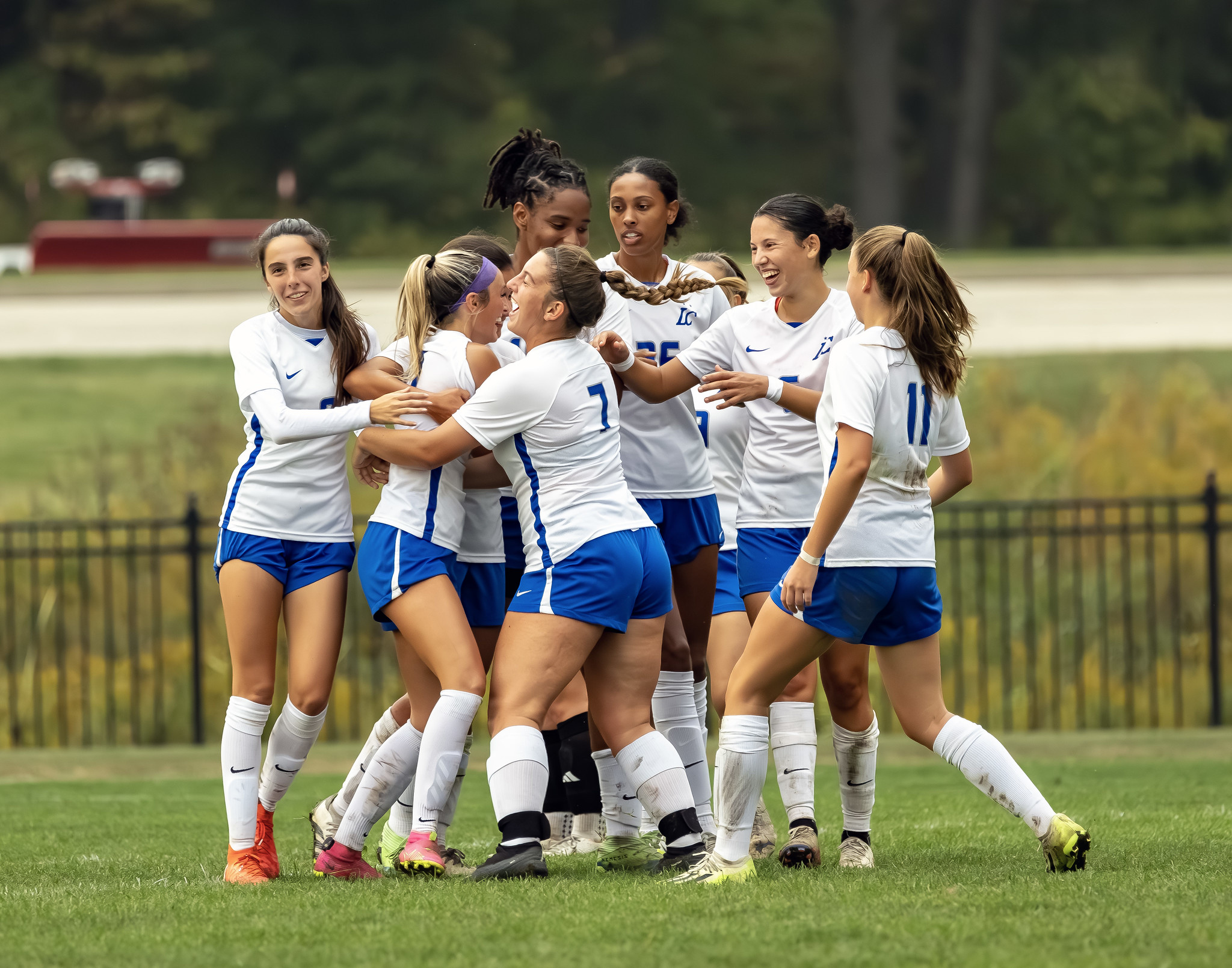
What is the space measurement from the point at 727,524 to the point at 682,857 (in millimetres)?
1339

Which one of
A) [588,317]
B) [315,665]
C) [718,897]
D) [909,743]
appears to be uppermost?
[588,317]

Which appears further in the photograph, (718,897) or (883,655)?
(883,655)

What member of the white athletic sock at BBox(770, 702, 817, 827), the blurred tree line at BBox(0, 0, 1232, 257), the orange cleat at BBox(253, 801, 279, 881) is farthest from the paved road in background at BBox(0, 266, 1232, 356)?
the blurred tree line at BBox(0, 0, 1232, 257)

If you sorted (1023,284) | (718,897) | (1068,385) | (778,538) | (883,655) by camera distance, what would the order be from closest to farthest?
(718,897), (883,655), (778,538), (1068,385), (1023,284)

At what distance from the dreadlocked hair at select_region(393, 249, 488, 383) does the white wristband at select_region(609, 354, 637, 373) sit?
1.43ft

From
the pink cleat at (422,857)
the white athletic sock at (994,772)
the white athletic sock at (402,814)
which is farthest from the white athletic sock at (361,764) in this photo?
the white athletic sock at (994,772)

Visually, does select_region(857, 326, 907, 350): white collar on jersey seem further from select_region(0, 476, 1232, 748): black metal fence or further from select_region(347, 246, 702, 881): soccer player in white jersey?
select_region(0, 476, 1232, 748): black metal fence

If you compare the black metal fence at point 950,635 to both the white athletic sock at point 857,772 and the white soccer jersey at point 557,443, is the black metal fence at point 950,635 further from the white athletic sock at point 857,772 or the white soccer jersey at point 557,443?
the white soccer jersey at point 557,443

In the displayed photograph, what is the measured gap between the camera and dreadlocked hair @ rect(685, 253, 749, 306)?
5.70m

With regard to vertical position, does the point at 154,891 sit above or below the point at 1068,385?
below

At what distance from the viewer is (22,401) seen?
13859mm

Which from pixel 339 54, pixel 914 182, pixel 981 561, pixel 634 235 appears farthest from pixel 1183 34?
pixel 634 235

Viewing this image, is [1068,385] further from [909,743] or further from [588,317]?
[588,317]

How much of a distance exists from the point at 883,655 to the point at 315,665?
1630mm
